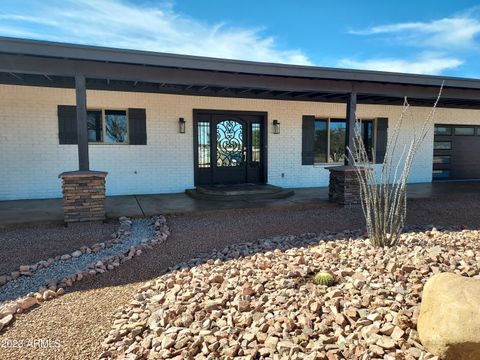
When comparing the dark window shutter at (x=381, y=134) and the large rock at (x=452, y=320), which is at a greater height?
the dark window shutter at (x=381, y=134)

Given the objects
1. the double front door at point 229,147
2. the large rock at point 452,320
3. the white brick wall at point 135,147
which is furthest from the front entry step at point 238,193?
the large rock at point 452,320

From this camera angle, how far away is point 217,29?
10.2 metres

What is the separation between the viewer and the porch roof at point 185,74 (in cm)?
500

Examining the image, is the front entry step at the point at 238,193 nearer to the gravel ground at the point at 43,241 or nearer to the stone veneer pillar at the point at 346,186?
the stone veneer pillar at the point at 346,186

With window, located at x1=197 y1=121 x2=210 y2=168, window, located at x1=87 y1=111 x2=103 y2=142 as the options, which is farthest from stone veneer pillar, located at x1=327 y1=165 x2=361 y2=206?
Result: window, located at x1=87 y1=111 x2=103 y2=142

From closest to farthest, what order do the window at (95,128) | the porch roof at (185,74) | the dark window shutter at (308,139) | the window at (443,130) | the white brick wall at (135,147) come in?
1. the porch roof at (185,74)
2. the white brick wall at (135,147)
3. the window at (95,128)
4. the dark window shutter at (308,139)
5. the window at (443,130)

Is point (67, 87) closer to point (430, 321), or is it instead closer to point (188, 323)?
point (188, 323)

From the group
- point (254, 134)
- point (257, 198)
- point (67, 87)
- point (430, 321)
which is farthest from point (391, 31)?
point (430, 321)

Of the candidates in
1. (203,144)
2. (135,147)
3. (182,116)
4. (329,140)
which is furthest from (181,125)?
(329,140)

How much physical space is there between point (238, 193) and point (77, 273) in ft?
14.0

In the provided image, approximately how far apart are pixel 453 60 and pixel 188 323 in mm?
21833

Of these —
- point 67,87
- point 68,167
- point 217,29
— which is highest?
point 217,29

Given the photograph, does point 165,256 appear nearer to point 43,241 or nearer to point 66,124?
point 43,241

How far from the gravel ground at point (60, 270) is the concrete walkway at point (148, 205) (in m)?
1.25
